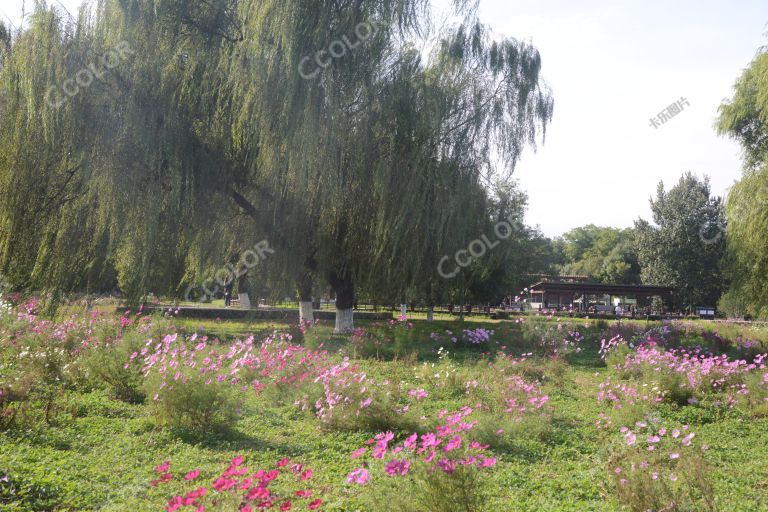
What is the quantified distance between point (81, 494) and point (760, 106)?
680 inches

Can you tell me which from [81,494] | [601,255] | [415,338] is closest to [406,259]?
[415,338]

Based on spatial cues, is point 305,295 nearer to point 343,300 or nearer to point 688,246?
point 343,300

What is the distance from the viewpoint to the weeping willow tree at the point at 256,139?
36.9 feet

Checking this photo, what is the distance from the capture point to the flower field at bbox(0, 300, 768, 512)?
342 centimetres

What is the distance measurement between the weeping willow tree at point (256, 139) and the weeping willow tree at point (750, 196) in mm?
6426

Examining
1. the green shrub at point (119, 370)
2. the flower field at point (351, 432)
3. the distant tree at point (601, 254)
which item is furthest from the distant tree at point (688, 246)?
the green shrub at point (119, 370)

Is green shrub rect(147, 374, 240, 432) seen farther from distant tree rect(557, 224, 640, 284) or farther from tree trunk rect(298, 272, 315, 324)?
distant tree rect(557, 224, 640, 284)

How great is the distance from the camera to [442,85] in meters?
13.9

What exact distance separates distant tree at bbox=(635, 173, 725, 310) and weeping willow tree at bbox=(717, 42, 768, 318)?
25568 mm

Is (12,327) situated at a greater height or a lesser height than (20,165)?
lesser

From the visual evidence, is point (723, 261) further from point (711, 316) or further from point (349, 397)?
point (711, 316)

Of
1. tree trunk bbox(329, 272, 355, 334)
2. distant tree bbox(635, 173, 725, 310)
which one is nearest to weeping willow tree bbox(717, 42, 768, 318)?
tree trunk bbox(329, 272, 355, 334)

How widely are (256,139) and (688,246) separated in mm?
39013

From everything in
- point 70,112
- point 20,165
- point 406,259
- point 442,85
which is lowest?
point 406,259
